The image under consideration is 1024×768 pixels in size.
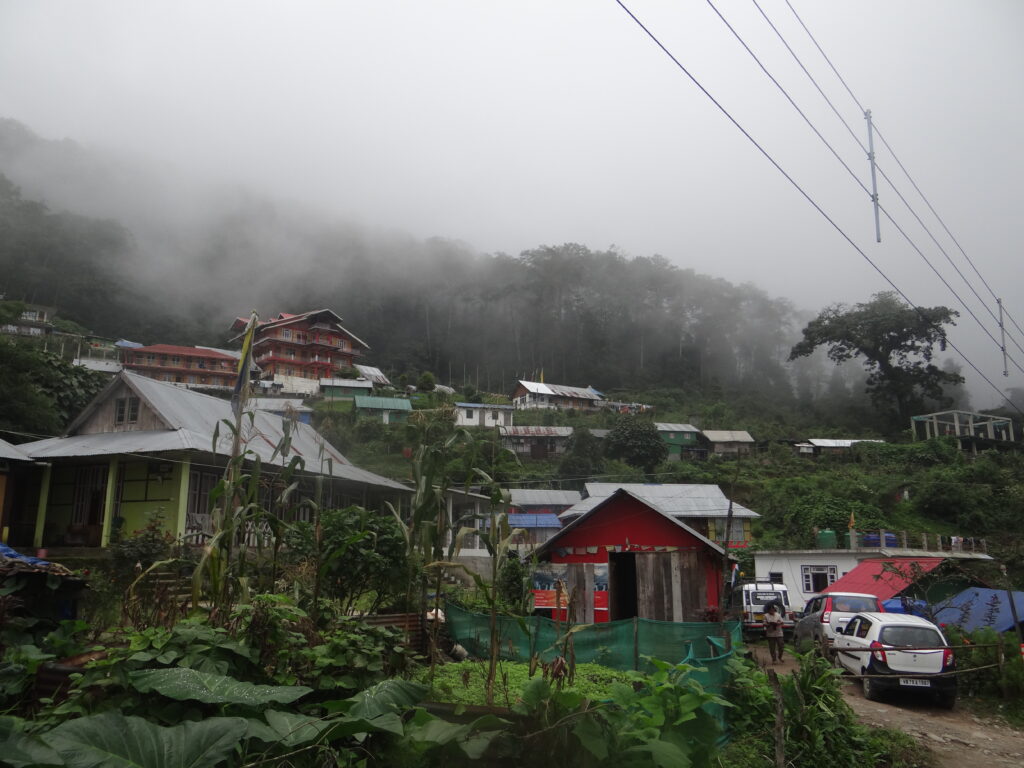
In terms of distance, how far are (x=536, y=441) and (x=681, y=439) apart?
13.6 metres

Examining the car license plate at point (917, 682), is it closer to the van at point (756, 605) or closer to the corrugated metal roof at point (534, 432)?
the van at point (756, 605)

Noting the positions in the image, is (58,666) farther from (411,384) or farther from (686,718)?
(411,384)

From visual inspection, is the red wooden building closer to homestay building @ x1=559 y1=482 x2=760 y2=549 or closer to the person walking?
the person walking

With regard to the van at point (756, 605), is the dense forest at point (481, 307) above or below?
above

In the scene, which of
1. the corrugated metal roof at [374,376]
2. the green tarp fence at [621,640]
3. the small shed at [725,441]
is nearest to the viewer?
the green tarp fence at [621,640]

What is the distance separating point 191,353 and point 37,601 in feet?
206

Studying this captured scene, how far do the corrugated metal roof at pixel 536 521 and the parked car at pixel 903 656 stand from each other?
78.0ft

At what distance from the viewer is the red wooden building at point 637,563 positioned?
15.7 metres

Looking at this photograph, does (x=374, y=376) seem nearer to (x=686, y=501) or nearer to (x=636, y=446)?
(x=636, y=446)

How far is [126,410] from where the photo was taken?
20.2m

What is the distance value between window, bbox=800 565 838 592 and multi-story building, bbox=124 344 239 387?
49.0 m

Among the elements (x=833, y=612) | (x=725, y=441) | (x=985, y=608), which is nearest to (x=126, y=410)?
(x=833, y=612)

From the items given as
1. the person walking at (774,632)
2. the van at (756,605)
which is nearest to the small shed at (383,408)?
the van at (756,605)

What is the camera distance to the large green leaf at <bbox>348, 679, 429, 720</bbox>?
3.30 meters
